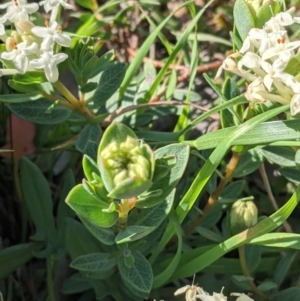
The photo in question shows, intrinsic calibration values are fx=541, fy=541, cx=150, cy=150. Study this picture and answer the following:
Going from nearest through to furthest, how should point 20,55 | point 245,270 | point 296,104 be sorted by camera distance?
point 296,104 < point 20,55 < point 245,270

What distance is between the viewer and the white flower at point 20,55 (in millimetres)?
1037

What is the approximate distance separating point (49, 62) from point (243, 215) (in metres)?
0.50

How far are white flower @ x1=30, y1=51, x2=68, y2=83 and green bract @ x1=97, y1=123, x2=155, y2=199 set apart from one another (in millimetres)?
260

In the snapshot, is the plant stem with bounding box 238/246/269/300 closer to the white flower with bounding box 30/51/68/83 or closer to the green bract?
the green bract

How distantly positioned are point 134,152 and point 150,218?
246 millimetres

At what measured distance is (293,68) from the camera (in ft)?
3.31

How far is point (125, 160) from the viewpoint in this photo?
33.6 inches

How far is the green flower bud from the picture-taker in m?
1.12

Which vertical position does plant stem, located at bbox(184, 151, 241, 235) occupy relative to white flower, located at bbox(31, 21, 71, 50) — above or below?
below

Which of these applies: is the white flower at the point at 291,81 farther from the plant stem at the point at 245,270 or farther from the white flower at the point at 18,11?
the white flower at the point at 18,11

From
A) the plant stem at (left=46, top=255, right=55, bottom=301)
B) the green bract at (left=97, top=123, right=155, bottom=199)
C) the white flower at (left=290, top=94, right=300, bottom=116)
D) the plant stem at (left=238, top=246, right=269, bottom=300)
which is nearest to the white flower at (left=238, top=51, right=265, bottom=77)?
the white flower at (left=290, top=94, right=300, bottom=116)

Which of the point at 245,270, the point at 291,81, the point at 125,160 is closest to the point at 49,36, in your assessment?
the point at 125,160

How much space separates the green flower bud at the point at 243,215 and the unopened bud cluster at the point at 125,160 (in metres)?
0.34

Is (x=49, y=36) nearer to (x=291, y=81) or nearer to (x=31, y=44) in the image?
(x=31, y=44)
